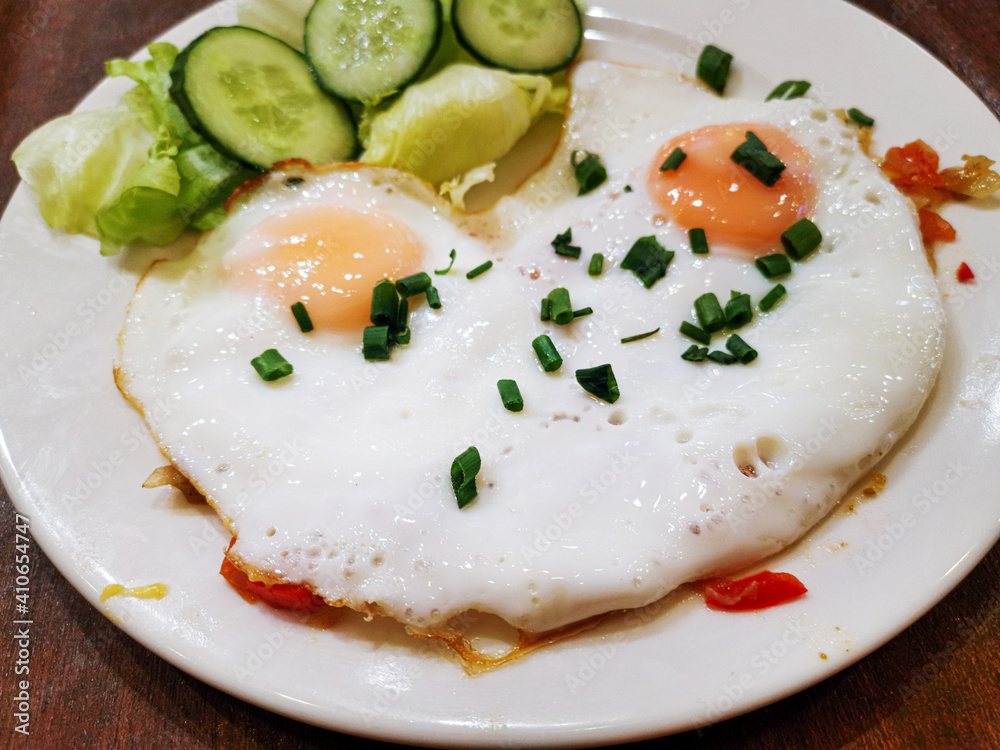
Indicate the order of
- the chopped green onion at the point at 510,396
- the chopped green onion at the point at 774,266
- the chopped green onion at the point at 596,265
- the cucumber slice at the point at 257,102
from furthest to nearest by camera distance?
the cucumber slice at the point at 257,102 → the chopped green onion at the point at 596,265 → the chopped green onion at the point at 774,266 → the chopped green onion at the point at 510,396

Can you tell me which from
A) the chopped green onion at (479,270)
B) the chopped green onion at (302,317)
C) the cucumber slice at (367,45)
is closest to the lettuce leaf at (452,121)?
the cucumber slice at (367,45)

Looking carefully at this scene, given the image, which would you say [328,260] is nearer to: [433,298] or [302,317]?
[302,317]

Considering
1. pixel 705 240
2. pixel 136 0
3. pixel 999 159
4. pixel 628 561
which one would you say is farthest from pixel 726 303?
pixel 136 0

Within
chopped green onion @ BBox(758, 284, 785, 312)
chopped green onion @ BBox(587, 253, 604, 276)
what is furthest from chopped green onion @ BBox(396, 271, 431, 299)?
chopped green onion @ BBox(758, 284, 785, 312)

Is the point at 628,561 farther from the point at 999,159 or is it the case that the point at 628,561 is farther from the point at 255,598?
the point at 999,159

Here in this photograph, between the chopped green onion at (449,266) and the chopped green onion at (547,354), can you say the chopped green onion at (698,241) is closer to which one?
the chopped green onion at (547,354)

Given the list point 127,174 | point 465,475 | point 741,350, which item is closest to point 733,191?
point 741,350
